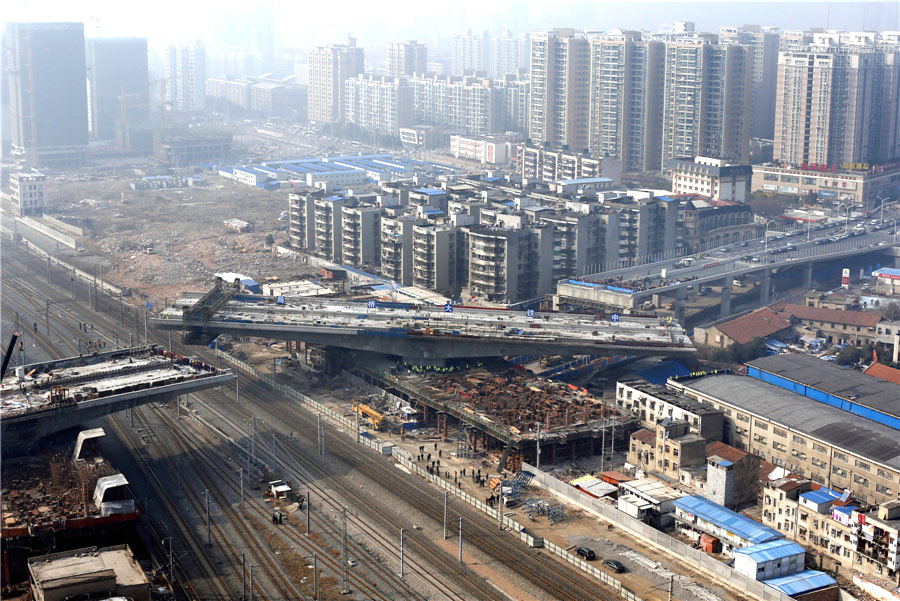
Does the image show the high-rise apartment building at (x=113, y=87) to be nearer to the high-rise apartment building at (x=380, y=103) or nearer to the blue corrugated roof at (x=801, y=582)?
the high-rise apartment building at (x=380, y=103)

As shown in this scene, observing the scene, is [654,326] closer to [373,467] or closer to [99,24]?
[373,467]

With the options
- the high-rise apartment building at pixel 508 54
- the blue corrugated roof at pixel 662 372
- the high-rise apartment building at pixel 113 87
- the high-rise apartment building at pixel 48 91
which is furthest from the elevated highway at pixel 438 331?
the high-rise apartment building at pixel 508 54

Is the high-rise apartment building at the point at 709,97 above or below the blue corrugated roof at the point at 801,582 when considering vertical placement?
above

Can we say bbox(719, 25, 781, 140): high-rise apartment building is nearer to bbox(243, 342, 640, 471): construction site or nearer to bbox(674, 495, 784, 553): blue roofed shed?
bbox(243, 342, 640, 471): construction site

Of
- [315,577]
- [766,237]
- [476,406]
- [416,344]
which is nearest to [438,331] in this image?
[416,344]

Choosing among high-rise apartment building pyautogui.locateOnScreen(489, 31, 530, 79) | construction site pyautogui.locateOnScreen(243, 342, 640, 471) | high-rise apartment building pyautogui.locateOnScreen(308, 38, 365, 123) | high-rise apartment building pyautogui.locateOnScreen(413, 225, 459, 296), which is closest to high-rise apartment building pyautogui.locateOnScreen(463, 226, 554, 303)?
high-rise apartment building pyautogui.locateOnScreen(413, 225, 459, 296)

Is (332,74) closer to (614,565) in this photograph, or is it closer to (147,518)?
(147,518)
